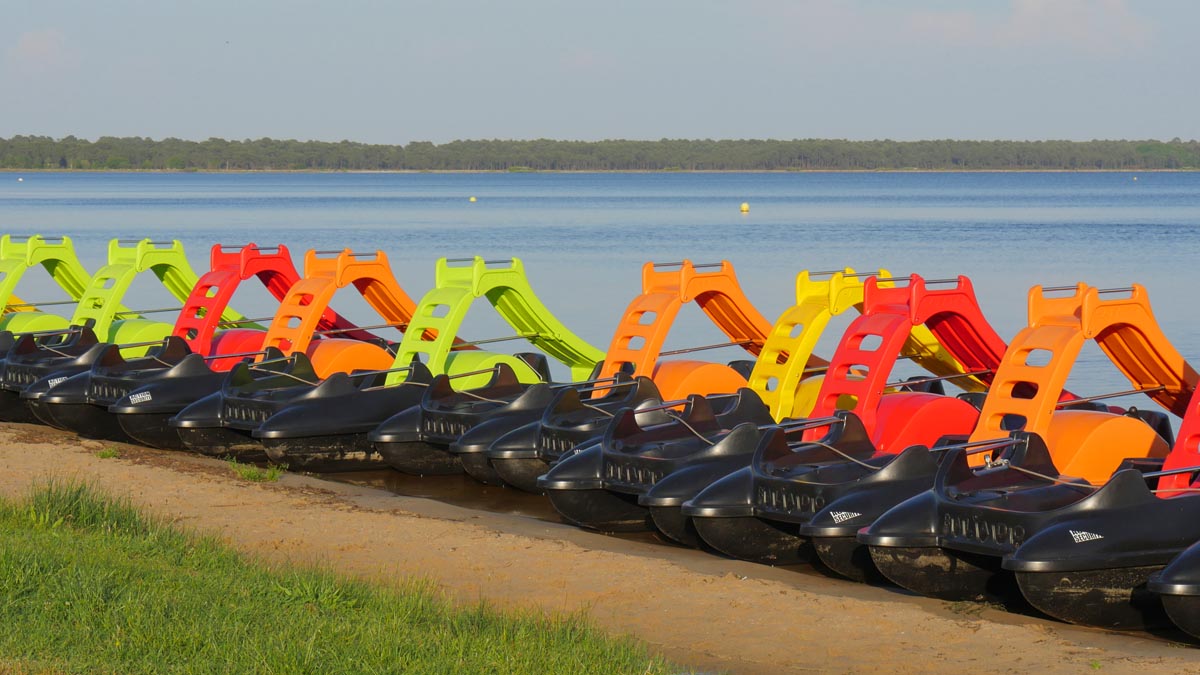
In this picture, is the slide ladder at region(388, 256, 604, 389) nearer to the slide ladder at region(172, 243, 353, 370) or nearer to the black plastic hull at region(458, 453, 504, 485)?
the black plastic hull at region(458, 453, 504, 485)

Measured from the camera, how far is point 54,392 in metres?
14.1

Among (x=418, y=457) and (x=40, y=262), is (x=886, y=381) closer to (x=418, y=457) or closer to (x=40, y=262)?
(x=418, y=457)

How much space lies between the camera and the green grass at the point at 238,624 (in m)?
6.30

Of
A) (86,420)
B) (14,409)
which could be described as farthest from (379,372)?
(14,409)

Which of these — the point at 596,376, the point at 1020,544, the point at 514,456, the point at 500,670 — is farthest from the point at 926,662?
the point at 596,376

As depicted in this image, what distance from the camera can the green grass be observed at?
630 centimetres

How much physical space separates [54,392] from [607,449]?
614cm

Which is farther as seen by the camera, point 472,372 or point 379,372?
point 379,372

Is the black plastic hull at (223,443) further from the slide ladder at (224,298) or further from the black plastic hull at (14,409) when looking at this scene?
the black plastic hull at (14,409)

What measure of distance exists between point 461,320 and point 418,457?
2.20 meters

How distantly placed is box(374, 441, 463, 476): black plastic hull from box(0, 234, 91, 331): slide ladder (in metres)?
6.52

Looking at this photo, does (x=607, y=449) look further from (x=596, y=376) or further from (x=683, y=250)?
(x=683, y=250)

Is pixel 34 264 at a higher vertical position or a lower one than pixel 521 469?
higher

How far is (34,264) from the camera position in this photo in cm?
1891
